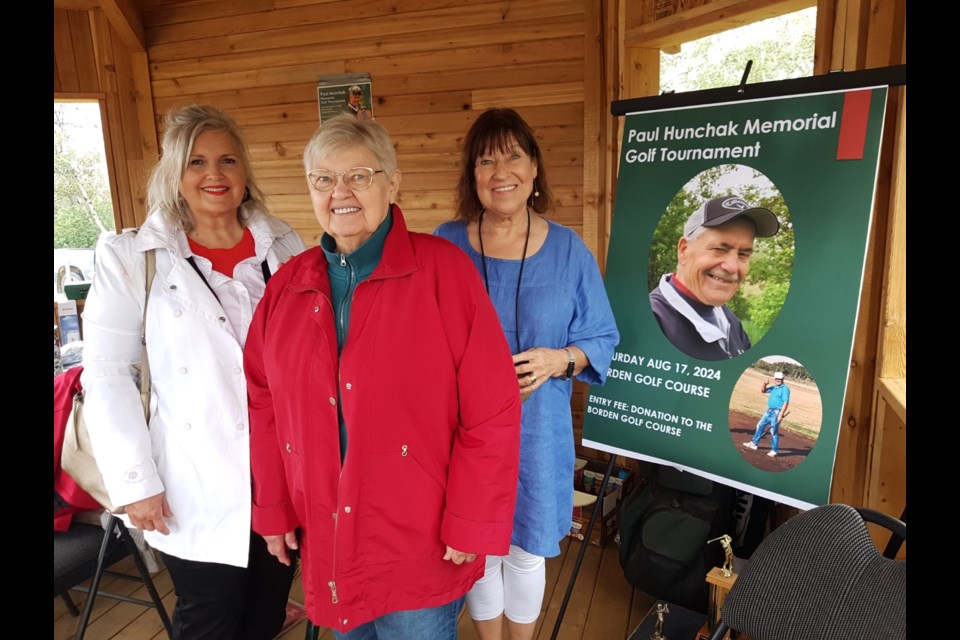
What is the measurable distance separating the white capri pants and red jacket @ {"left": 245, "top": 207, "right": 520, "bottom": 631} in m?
0.40

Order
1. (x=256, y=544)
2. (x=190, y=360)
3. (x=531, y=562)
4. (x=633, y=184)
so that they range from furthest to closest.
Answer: (x=633, y=184), (x=531, y=562), (x=256, y=544), (x=190, y=360)

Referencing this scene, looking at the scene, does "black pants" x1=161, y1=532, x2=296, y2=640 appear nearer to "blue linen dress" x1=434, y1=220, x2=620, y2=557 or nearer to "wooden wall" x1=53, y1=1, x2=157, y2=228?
"blue linen dress" x1=434, y1=220, x2=620, y2=557

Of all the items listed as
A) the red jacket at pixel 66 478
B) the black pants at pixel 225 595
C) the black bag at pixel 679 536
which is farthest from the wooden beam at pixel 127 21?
the black bag at pixel 679 536

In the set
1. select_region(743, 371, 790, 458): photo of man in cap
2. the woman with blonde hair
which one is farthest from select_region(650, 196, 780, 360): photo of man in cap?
the woman with blonde hair

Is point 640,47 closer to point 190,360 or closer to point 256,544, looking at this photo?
point 190,360

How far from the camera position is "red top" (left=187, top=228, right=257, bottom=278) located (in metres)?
1.42

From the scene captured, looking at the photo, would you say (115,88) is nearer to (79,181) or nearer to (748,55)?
(79,181)

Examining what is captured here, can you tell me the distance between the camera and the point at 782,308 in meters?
1.51

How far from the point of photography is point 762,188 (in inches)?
60.6

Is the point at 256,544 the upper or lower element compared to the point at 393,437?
lower

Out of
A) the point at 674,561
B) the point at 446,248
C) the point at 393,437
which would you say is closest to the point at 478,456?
the point at 393,437

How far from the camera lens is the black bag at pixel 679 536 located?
2.01 meters
